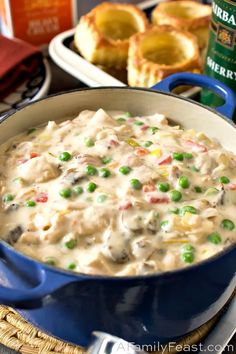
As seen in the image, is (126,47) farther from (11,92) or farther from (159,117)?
(159,117)

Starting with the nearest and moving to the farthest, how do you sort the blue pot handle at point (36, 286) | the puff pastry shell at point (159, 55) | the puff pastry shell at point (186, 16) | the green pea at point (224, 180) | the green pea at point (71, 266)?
the blue pot handle at point (36, 286) < the green pea at point (71, 266) < the green pea at point (224, 180) < the puff pastry shell at point (159, 55) < the puff pastry shell at point (186, 16)

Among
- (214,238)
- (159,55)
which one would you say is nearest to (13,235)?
(214,238)

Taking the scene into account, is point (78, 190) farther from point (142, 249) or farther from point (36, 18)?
point (36, 18)

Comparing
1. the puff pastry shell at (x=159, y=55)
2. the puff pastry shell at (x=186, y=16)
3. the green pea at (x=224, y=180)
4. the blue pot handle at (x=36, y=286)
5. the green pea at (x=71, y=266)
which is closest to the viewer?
the blue pot handle at (x=36, y=286)

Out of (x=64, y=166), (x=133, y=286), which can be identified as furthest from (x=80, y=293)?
(x=64, y=166)

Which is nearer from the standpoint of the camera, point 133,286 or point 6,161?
point 133,286

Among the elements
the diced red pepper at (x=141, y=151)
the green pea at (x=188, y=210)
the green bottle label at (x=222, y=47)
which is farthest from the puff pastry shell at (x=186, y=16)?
the green pea at (x=188, y=210)

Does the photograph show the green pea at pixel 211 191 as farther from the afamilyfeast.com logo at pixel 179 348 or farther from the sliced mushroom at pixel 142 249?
the afamilyfeast.com logo at pixel 179 348

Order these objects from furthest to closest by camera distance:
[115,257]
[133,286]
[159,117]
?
[159,117], [115,257], [133,286]
